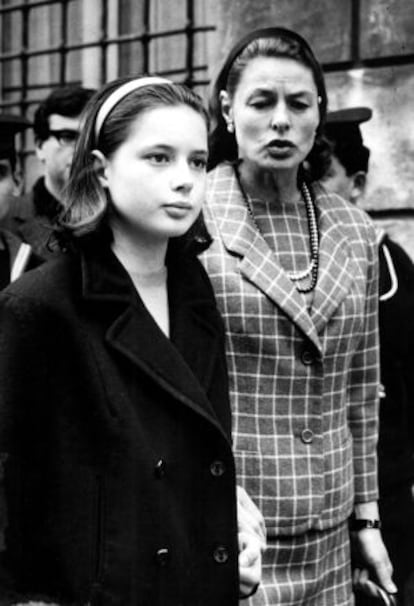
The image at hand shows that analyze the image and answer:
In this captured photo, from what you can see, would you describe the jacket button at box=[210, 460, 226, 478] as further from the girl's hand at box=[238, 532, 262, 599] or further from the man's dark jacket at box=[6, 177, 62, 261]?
the man's dark jacket at box=[6, 177, 62, 261]

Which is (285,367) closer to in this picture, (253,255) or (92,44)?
(253,255)

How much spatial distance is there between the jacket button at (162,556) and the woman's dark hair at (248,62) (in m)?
1.08

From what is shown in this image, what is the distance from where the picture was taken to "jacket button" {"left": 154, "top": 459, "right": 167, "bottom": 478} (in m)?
1.94

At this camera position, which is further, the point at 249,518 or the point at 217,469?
the point at 249,518

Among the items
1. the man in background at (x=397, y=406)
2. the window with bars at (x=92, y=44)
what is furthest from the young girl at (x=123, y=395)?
the window with bars at (x=92, y=44)

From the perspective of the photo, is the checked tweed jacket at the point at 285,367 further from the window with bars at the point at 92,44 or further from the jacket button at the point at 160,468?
the window with bars at the point at 92,44

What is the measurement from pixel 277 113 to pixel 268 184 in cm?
19

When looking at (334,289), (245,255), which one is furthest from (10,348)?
(334,289)

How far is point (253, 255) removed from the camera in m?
2.46

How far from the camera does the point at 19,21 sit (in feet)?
20.6

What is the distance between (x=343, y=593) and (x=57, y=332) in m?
1.08

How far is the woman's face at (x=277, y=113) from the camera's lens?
247cm

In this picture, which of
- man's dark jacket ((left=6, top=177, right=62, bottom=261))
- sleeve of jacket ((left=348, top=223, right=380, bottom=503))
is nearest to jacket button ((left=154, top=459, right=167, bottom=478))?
sleeve of jacket ((left=348, top=223, right=380, bottom=503))

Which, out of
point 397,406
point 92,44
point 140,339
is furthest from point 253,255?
point 92,44
